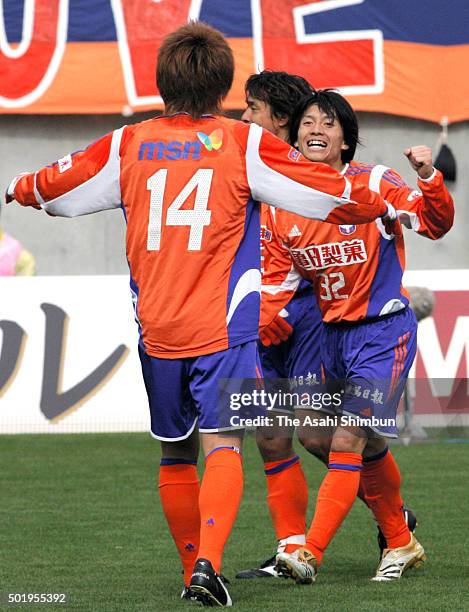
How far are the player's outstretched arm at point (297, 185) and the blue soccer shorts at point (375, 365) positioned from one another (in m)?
0.77

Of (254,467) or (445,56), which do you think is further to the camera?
(445,56)

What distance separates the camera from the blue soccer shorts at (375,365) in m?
5.21

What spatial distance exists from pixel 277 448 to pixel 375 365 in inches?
25.5

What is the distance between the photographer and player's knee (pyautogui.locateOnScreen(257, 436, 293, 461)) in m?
5.66

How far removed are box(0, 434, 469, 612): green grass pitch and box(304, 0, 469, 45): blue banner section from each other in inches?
253

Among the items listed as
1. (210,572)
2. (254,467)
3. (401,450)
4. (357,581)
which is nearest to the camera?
(210,572)

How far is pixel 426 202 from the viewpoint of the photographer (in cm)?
502

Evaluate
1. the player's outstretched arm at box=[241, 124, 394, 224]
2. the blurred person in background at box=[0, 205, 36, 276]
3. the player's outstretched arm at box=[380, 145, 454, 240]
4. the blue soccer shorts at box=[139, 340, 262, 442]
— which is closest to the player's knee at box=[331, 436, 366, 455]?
the blue soccer shorts at box=[139, 340, 262, 442]

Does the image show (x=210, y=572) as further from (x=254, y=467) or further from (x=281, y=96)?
(x=254, y=467)

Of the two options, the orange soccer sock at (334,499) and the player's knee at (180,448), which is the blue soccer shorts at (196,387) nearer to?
the player's knee at (180,448)

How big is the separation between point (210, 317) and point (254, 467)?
4.75 m

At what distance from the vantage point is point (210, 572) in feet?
14.5

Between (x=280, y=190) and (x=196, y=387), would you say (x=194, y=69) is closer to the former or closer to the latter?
(x=280, y=190)

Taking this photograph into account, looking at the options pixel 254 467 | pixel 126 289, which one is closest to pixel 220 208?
pixel 254 467
